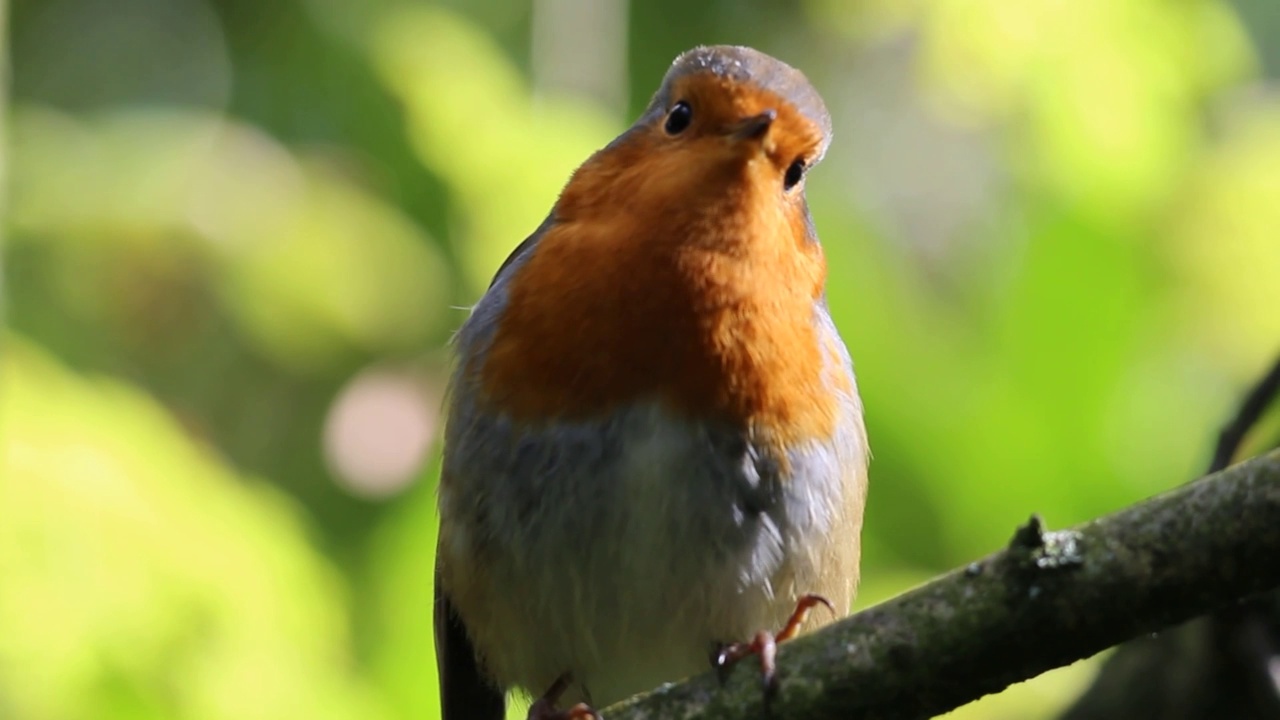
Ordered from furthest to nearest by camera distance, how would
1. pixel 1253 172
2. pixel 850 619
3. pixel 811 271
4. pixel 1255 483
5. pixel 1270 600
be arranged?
pixel 1253 172 → pixel 811 271 → pixel 1270 600 → pixel 850 619 → pixel 1255 483

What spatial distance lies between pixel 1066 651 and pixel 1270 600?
0.99 m

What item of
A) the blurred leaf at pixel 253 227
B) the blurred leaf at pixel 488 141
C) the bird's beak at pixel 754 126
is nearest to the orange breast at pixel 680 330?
the bird's beak at pixel 754 126

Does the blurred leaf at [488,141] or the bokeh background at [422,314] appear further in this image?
the blurred leaf at [488,141]

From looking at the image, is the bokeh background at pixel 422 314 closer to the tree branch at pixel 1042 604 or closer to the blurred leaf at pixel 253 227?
the blurred leaf at pixel 253 227

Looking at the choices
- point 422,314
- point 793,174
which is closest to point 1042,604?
point 793,174

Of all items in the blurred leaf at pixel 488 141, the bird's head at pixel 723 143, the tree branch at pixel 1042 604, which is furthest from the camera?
the blurred leaf at pixel 488 141

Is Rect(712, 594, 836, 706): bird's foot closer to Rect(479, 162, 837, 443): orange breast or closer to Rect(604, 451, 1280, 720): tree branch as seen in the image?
Rect(604, 451, 1280, 720): tree branch

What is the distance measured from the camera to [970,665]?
2373mm

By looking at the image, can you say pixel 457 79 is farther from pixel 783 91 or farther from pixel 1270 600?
pixel 1270 600

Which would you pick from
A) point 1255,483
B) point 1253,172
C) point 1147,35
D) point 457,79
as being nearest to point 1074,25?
point 1147,35

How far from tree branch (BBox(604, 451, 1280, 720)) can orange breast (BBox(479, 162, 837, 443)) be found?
0.68m

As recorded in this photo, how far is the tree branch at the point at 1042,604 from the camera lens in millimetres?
2238

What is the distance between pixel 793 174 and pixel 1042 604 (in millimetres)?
1216

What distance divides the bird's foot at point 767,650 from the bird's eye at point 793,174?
795mm
